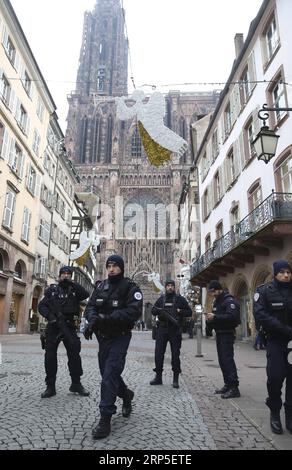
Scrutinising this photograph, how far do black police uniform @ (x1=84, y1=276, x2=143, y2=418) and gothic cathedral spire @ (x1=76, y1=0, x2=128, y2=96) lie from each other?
68.5 m

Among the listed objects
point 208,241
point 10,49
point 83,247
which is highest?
point 10,49

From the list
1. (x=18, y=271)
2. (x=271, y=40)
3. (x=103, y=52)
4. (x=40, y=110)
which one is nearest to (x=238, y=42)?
(x=271, y=40)

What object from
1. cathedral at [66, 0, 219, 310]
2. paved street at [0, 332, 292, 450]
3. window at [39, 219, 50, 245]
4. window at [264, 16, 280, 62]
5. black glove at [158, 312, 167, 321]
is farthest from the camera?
cathedral at [66, 0, 219, 310]

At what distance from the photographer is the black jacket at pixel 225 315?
6.28 meters

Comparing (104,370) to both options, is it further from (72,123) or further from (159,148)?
(72,123)

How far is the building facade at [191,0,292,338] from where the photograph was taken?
48.5ft

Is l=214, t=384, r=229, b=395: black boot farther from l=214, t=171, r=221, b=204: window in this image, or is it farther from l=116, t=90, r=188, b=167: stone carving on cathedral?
l=214, t=171, r=221, b=204: window

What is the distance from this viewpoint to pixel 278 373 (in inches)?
164

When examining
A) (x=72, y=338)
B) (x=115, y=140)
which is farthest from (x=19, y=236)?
(x=115, y=140)

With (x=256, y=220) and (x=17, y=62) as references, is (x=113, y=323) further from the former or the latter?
(x=17, y=62)

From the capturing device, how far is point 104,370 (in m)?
4.29

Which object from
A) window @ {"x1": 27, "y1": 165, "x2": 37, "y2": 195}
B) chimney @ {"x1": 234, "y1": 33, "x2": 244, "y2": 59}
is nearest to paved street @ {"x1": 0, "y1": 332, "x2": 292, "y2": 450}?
window @ {"x1": 27, "y1": 165, "x2": 37, "y2": 195}

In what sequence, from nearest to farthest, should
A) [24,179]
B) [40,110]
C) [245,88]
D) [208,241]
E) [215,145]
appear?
[245,88]
[24,179]
[215,145]
[40,110]
[208,241]

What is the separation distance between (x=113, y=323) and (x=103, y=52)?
8110 centimetres
